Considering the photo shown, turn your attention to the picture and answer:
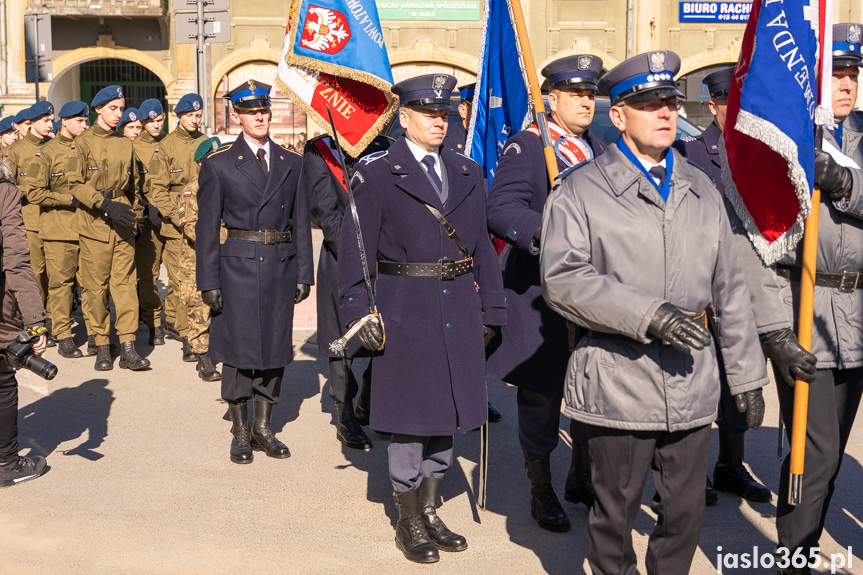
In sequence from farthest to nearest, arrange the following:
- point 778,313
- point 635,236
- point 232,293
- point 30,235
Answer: point 30,235
point 232,293
point 778,313
point 635,236

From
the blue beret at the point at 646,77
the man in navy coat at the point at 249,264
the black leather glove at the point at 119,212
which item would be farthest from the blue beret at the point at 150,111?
the blue beret at the point at 646,77

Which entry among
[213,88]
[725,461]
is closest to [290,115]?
[213,88]

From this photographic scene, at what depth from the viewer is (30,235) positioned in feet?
33.9

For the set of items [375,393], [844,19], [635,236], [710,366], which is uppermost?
[844,19]

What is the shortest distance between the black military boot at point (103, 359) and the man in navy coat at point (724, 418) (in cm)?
519

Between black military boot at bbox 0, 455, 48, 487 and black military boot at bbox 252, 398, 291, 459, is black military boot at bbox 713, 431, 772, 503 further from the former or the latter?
black military boot at bbox 0, 455, 48, 487

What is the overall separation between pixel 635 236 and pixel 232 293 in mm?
3346

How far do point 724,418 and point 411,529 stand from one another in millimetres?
1815

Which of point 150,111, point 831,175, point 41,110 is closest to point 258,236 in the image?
point 831,175

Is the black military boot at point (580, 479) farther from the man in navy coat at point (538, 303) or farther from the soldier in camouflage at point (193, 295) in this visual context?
the soldier in camouflage at point (193, 295)

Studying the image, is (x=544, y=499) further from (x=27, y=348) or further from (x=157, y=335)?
(x=157, y=335)

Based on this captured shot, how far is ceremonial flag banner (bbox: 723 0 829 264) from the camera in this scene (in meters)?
3.96

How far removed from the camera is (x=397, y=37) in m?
26.7

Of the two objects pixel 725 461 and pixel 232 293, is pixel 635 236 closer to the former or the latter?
pixel 725 461
